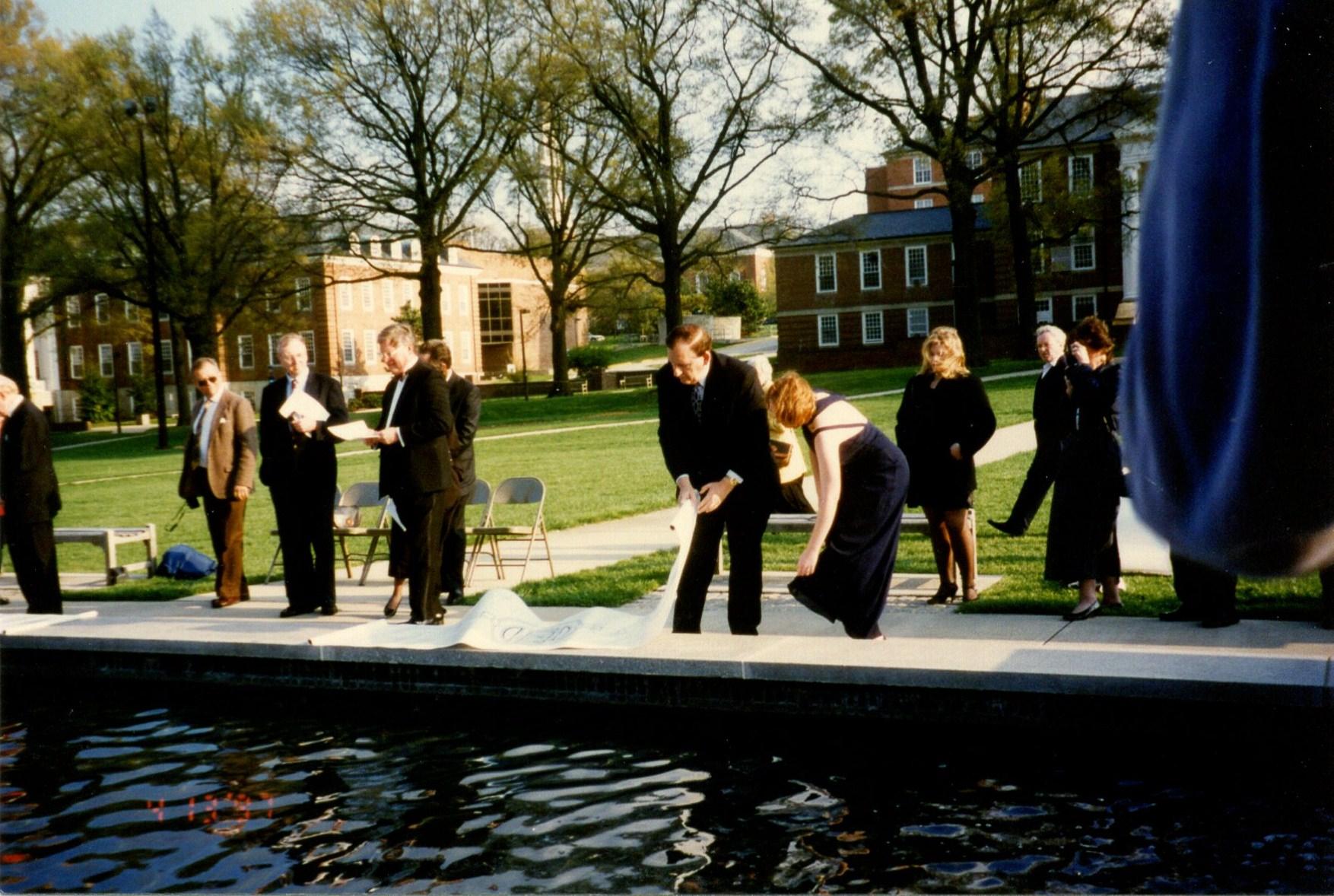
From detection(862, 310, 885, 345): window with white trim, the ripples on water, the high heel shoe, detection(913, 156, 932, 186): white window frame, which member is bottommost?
the ripples on water

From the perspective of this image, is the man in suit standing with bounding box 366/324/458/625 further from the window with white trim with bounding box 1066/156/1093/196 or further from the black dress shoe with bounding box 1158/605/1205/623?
the window with white trim with bounding box 1066/156/1093/196

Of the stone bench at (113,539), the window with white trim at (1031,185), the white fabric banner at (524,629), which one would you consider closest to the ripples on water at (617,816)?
the white fabric banner at (524,629)

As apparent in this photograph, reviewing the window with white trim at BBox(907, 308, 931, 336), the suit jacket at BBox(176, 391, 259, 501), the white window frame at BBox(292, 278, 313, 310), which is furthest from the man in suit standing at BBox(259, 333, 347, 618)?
the window with white trim at BBox(907, 308, 931, 336)

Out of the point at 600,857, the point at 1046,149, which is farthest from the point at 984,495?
the point at 1046,149

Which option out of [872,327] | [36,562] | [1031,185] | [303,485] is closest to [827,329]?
[872,327]

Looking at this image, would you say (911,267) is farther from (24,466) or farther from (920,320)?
(24,466)

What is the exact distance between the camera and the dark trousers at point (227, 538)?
10.5 meters

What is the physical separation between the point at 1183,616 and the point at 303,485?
21.2 ft

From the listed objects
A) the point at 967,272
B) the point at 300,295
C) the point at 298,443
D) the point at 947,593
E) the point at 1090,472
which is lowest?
the point at 947,593

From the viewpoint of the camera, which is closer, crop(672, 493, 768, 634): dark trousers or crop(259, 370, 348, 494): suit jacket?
crop(672, 493, 768, 634): dark trousers

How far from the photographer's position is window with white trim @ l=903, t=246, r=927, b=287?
63.1 meters

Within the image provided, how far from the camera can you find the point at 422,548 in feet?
29.7

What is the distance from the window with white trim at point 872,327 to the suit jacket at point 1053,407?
184 feet

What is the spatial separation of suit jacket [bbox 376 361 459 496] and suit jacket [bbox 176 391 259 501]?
1912 millimetres
